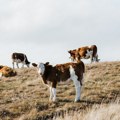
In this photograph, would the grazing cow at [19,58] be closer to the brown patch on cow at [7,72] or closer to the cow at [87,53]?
the cow at [87,53]

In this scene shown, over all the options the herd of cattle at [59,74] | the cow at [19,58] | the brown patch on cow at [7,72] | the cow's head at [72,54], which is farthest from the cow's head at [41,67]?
the cow at [19,58]

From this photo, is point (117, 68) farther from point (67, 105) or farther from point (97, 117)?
point (97, 117)

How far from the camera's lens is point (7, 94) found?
70.7ft

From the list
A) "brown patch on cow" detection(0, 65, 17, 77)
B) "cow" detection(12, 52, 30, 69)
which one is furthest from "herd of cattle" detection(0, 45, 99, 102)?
"cow" detection(12, 52, 30, 69)

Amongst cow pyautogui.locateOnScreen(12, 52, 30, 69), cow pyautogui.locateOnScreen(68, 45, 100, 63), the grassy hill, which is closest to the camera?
the grassy hill

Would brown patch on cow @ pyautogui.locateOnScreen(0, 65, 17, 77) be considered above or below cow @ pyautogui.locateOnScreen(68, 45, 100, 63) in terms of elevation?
below

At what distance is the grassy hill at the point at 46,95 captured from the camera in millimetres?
18234

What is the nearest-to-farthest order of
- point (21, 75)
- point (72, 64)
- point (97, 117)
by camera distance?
point (97, 117) < point (72, 64) < point (21, 75)

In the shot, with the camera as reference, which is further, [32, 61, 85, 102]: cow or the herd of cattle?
[32, 61, 85, 102]: cow

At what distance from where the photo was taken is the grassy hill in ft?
59.8

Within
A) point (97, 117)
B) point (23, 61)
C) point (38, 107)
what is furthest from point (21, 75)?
point (97, 117)

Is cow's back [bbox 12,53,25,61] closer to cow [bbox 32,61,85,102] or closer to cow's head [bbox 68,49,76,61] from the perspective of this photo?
cow's head [bbox 68,49,76,61]

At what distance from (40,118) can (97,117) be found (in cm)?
559

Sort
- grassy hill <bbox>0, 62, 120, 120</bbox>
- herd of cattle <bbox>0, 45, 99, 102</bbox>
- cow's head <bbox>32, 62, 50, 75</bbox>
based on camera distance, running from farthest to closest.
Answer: herd of cattle <bbox>0, 45, 99, 102</bbox>
cow's head <bbox>32, 62, 50, 75</bbox>
grassy hill <bbox>0, 62, 120, 120</bbox>
